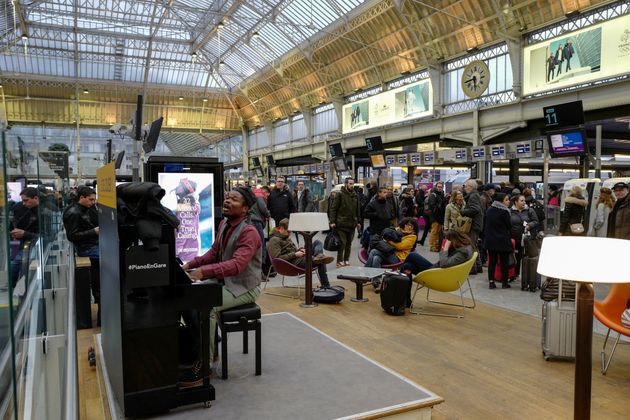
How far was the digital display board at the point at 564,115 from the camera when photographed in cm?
1057

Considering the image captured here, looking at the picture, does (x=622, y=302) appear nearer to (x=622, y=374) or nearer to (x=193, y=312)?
(x=622, y=374)

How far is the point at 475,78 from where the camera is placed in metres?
16.1

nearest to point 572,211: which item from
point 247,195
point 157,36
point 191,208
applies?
point 191,208

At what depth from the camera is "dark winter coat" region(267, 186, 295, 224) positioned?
31.6 ft

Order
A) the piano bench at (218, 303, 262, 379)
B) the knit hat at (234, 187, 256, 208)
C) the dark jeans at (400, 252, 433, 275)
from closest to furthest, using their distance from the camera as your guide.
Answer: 1. the piano bench at (218, 303, 262, 379)
2. the knit hat at (234, 187, 256, 208)
3. the dark jeans at (400, 252, 433, 275)

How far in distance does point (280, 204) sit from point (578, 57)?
29.6 ft

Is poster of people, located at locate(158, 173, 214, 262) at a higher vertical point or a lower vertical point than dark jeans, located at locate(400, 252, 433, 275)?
higher

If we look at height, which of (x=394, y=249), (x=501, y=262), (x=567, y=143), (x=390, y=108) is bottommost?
(x=501, y=262)

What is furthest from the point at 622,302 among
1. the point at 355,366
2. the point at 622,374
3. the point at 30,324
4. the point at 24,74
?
the point at 24,74

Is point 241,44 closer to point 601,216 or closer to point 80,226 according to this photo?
point 601,216

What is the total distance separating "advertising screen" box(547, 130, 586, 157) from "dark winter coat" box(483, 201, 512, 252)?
12.8 ft

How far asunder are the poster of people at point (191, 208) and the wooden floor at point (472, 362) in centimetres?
128

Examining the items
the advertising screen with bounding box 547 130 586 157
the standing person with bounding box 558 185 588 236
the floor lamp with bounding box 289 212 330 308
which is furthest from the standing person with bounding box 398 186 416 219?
the floor lamp with bounding box 289 212 330 308

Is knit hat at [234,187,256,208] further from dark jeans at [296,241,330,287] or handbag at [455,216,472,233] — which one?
handbag at [455,216,472,233]
